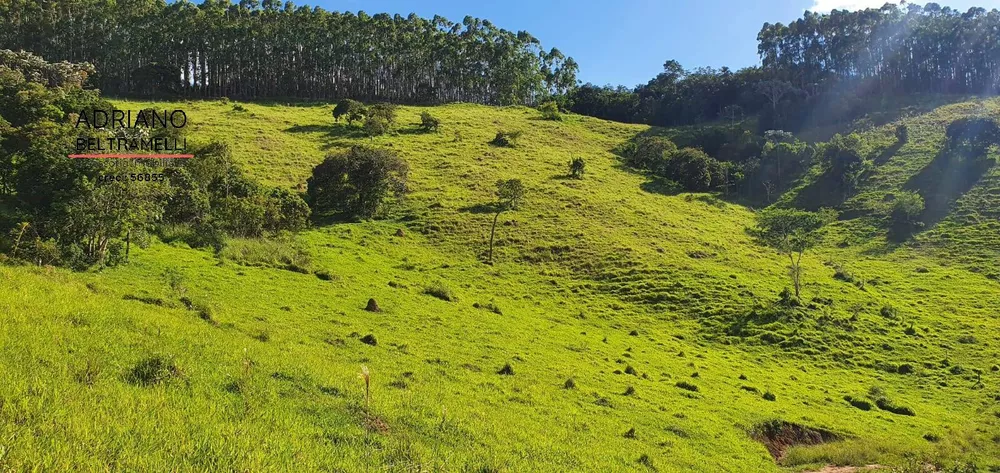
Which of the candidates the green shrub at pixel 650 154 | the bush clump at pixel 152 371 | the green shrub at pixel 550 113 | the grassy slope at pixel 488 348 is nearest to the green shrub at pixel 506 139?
the grassy slope at pixel 488 348

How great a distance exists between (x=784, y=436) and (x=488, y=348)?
13.6 m

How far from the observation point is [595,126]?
12269 centimetres

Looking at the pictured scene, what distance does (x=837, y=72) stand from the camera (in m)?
136

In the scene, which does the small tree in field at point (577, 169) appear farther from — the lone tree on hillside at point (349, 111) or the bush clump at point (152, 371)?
the bush clump at point (152, 371)

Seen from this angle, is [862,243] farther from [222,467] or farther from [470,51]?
[470,51]

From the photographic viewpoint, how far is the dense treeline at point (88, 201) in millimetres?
22703

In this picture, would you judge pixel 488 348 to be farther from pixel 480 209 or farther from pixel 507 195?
pixel 480 209

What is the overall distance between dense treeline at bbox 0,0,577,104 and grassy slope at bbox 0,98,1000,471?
52331 mm

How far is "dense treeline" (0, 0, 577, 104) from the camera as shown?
10350 cm

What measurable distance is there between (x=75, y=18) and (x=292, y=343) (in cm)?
12609

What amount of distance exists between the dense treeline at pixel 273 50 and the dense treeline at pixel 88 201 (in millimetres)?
79945

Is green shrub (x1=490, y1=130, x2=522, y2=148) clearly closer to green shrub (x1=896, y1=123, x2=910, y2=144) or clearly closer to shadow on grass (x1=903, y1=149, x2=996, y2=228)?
shadow on grass (x1=903, y1=149, x2=996, y2=228)

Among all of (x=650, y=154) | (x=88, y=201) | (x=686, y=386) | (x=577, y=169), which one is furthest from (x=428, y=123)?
(x=686, y=386)

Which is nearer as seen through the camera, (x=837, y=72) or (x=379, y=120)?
(x=379, y=120)
